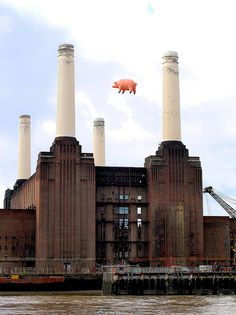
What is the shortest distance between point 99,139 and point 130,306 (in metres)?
78.1

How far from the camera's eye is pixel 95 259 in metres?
114

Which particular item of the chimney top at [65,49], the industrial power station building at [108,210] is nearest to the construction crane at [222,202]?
the industrial power station building at [108,210]

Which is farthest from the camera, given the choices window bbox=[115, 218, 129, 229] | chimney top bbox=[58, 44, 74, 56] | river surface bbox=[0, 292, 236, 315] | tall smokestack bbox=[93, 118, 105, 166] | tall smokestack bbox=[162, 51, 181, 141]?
tall smokestack bbox=[93, 118, 105, 166]

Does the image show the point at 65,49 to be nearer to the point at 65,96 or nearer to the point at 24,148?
the point at 65,96

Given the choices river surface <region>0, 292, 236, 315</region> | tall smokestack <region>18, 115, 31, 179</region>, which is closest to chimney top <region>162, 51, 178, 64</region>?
tall smokestack <region>18, 115, 31, 179</region>

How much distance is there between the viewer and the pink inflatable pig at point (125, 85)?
110975 mm

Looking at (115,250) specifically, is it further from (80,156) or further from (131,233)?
(80,156)

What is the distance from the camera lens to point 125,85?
111 m

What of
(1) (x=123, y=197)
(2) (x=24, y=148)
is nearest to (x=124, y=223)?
(1) (x=123, y=197)

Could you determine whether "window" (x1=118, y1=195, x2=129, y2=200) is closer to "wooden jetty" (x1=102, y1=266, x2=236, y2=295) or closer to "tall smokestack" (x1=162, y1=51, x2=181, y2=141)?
"tall smokestack" (x1=162, y1=51, x2=181, y2=141)

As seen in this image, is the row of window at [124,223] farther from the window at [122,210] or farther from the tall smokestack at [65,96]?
the tall smokestack at [65,96]

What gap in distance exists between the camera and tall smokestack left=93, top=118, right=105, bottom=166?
14162 centimetres

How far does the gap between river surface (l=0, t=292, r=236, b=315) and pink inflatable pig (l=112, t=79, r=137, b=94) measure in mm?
39736

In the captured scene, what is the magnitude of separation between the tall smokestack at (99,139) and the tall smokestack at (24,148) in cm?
1227
